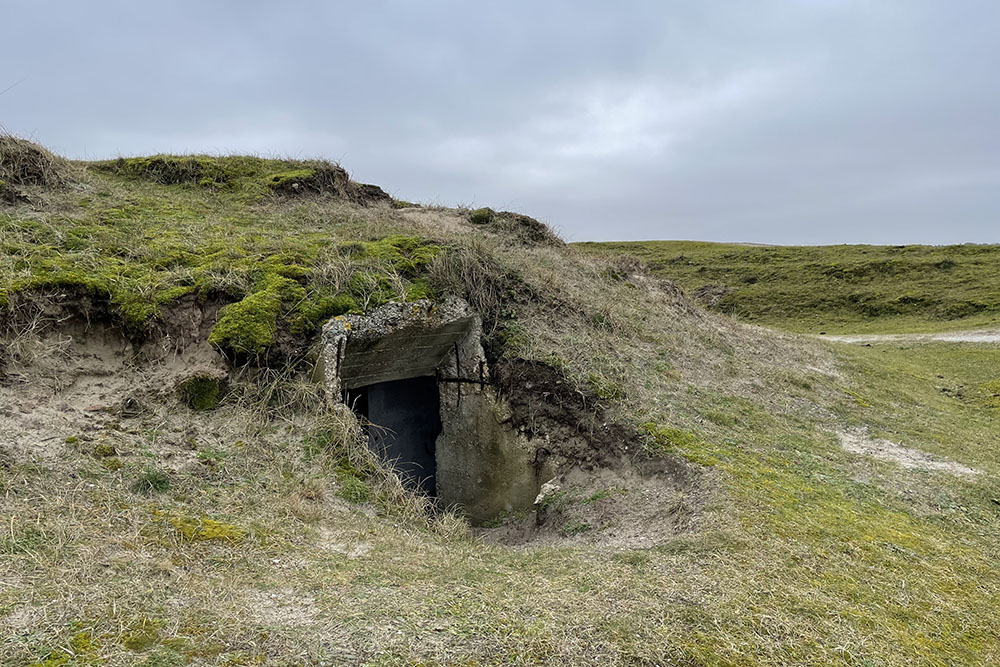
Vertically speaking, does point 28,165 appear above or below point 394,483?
above

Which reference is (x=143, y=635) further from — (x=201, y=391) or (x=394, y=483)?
(x=201, y=391)

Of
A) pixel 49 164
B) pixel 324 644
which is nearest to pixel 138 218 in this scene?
pixel 49 164

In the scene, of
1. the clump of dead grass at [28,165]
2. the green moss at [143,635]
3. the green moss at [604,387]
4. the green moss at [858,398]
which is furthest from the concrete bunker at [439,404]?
the green moss at [858,398]

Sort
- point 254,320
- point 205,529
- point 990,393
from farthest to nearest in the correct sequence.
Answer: point 990,393 → point 254,320 → point 205,529

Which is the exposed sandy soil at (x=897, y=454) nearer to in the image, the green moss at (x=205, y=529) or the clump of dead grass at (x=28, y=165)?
the green moss at (x=205, y=529)

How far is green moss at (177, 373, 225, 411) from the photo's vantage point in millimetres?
6430

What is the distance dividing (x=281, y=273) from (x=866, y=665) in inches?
280

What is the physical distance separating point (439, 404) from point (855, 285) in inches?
1262

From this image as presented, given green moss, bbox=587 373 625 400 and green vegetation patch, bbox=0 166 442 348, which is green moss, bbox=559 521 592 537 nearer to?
green moss, bbox=587 373 625 400

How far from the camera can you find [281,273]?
317 inches

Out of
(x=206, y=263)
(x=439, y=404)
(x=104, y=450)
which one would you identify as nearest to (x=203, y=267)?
(x=206, y=263)

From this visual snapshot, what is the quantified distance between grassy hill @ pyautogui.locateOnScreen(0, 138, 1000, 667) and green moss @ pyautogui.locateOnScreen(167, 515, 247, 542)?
0.9 inches

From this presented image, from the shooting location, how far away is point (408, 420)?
9.67 meters

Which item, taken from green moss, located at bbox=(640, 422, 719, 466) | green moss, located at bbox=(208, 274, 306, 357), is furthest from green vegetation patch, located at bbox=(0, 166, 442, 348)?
green moss, located at bbox=(640, 422, 719, 466)
